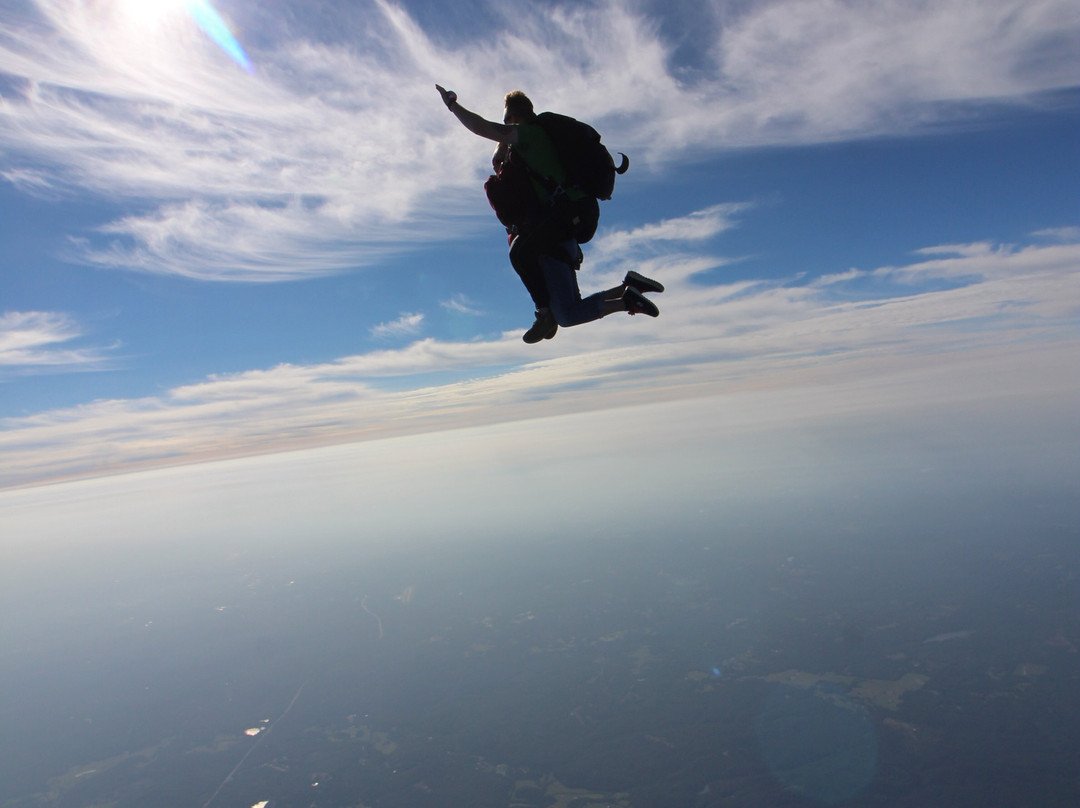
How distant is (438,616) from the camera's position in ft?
257

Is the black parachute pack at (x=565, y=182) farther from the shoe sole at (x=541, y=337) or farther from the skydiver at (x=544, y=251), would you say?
the shoe sole at (x=541, y=337)

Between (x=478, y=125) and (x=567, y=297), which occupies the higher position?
(x=478, y=125)

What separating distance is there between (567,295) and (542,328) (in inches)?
19.7

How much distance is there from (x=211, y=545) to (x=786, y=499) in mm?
191623

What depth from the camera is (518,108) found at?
3939mm

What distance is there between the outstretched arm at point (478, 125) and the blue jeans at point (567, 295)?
99 centimetres

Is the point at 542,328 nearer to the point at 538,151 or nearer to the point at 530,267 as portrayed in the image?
the point at 530,267

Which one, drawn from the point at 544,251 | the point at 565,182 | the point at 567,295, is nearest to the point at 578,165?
the point at 565,182

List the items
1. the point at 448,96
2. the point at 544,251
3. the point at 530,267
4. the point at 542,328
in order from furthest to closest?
the point at 542,328, the point at 530,267, the point at 544,251, the point at 448,96

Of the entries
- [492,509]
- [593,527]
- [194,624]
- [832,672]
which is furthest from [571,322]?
[492,509]

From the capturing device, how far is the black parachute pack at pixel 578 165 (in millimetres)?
3885

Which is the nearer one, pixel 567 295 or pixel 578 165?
pixel 578 165

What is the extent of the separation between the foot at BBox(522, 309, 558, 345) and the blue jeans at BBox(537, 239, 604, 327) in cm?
16

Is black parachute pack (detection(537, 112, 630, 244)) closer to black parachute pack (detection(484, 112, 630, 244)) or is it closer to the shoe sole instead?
black parachute pack (detection(484, 112, 630, 244))
